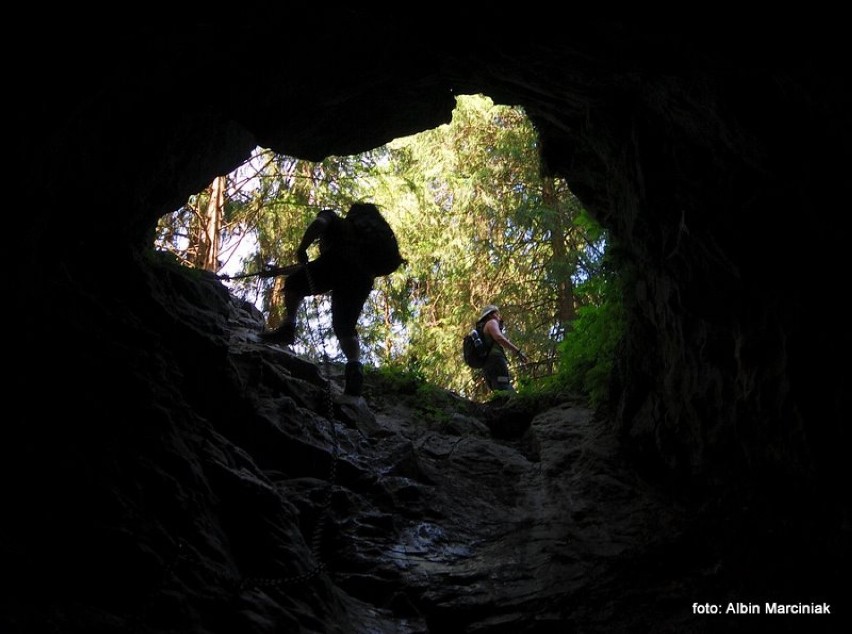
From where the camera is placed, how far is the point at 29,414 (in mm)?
3861

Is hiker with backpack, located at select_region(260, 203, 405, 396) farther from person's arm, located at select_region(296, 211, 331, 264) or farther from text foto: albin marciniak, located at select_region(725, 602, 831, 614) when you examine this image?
text foto: albin marciniak, located at select_region(725, 602, 831, 614)

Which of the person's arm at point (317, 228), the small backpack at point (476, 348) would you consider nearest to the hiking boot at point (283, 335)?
the person's arm at point (317, 228)

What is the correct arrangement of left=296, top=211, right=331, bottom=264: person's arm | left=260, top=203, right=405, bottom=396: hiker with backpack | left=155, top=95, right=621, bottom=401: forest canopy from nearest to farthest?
left=296, top=211, right=331, bottom=264: person's arm, left=260, top=203, right=405, bottom=396: hiker with backpack, left=155, top=95, right=621, bottom=401: forest canopy

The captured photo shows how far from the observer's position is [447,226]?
16.9 metres

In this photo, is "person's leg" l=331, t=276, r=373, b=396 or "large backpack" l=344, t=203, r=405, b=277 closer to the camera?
"large backpack" l=344, t=203, r=405, b=277

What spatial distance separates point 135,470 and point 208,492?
0.64m

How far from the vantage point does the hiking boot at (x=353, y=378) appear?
372 inches

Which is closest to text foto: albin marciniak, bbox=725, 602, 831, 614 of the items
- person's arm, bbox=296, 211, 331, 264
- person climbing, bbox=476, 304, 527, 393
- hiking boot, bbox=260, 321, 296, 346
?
person's arm, bbox=296, 211, 331, 264

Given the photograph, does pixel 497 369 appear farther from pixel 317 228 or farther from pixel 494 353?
pixel 317 228

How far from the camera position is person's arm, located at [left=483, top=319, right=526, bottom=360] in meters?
12.9

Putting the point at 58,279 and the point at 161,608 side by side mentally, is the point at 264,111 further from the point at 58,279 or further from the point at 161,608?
the point at 161,608

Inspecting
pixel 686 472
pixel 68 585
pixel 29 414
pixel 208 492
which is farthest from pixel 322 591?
pixel 686 472

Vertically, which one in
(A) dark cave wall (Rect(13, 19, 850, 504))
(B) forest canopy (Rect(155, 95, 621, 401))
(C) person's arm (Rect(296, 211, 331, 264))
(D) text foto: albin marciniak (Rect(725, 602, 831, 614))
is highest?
(B) forest canopy (Rect(155, 95, 621, 401))

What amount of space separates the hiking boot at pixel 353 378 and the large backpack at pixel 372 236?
148 centimetres
